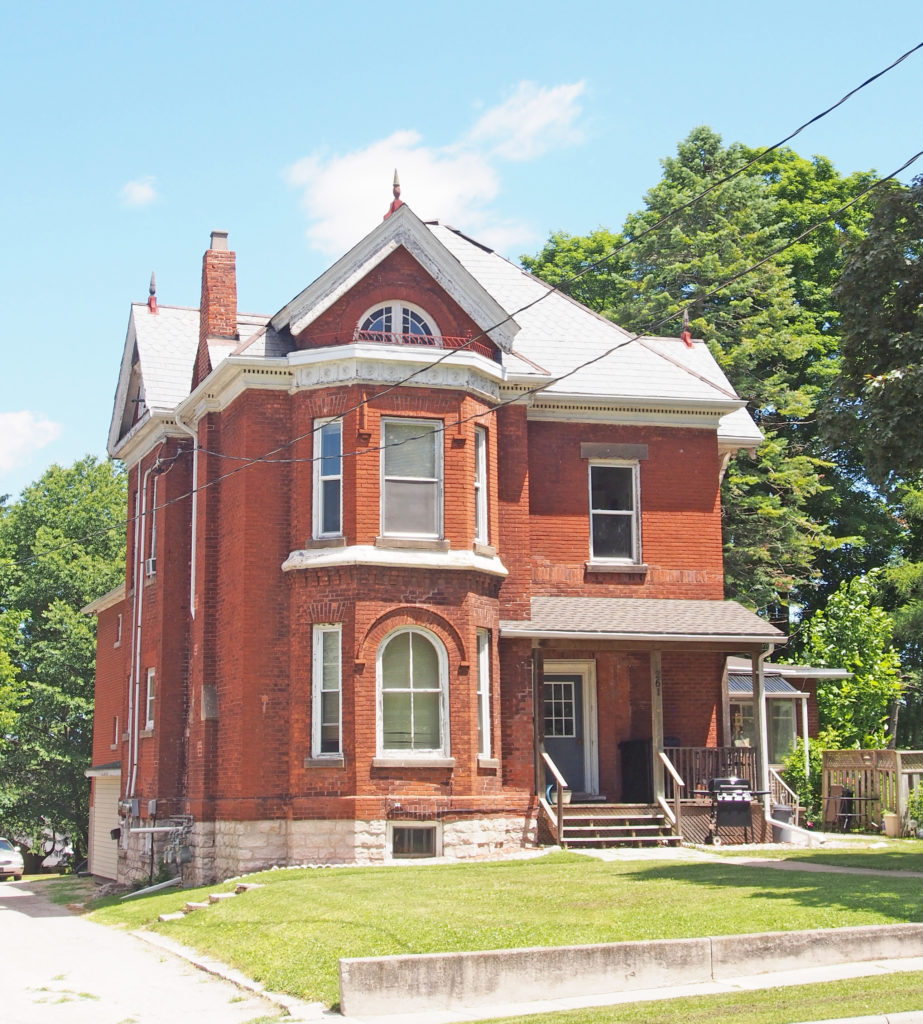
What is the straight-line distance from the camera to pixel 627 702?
2414 centimetres

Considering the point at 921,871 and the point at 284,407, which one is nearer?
the point at 921,871

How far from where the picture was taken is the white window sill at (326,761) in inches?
825

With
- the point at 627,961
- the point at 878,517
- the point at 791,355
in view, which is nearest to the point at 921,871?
the point at 627,961

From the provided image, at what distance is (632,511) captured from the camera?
25016 mm

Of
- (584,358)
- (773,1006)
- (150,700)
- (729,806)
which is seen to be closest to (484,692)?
(729,806)

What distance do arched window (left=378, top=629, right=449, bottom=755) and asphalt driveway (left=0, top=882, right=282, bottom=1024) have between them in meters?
5.11

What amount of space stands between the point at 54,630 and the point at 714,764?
29.3 metres

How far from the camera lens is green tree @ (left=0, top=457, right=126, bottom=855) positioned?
148ft

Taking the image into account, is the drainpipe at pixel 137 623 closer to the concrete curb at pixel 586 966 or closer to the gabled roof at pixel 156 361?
the gabled roof at pixel 156 361

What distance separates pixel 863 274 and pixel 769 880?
8.24 metres

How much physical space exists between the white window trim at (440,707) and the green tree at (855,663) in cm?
1442

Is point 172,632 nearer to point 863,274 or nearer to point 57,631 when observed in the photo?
point 863,274

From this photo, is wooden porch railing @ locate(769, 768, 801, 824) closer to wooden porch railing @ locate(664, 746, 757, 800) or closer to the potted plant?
the potted plant

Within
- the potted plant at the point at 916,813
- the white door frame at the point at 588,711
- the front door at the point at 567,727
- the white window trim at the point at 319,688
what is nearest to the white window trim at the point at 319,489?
the white window trim at the point at 319,688
